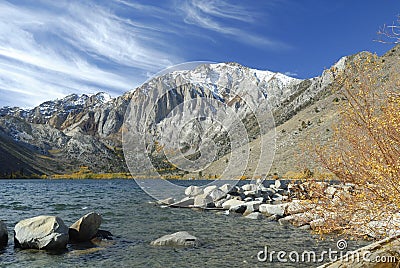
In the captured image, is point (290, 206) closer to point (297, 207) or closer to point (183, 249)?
point (297, 207)

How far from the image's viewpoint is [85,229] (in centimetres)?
1919

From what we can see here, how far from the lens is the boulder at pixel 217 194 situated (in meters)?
38.0

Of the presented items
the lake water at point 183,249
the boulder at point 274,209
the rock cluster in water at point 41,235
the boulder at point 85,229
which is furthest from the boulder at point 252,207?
the rock cluster in water at point 41,235

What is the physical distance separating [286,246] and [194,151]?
42.4ft

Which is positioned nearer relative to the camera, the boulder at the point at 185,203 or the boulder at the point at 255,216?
the boulder at the point at 255,216

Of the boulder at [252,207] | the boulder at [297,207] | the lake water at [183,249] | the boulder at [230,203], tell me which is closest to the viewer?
the boulder at [297,207]

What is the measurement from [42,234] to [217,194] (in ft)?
80.3

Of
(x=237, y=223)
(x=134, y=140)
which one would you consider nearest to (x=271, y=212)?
(x=237, y=223)

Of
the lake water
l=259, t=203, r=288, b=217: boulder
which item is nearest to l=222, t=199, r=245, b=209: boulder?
l=259, t=203, r=288, b=217: boulder

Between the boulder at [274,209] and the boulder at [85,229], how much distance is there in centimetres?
1506

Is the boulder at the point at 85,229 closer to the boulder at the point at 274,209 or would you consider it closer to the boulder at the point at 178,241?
the boulder at the point at 178,241

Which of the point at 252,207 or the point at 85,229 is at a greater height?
the point at 252,207

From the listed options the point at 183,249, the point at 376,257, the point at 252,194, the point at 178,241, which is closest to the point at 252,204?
the point at 252,194

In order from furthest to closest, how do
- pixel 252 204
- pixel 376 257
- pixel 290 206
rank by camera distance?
pixel 252 204, pixel 290 206, pixel 376 257
